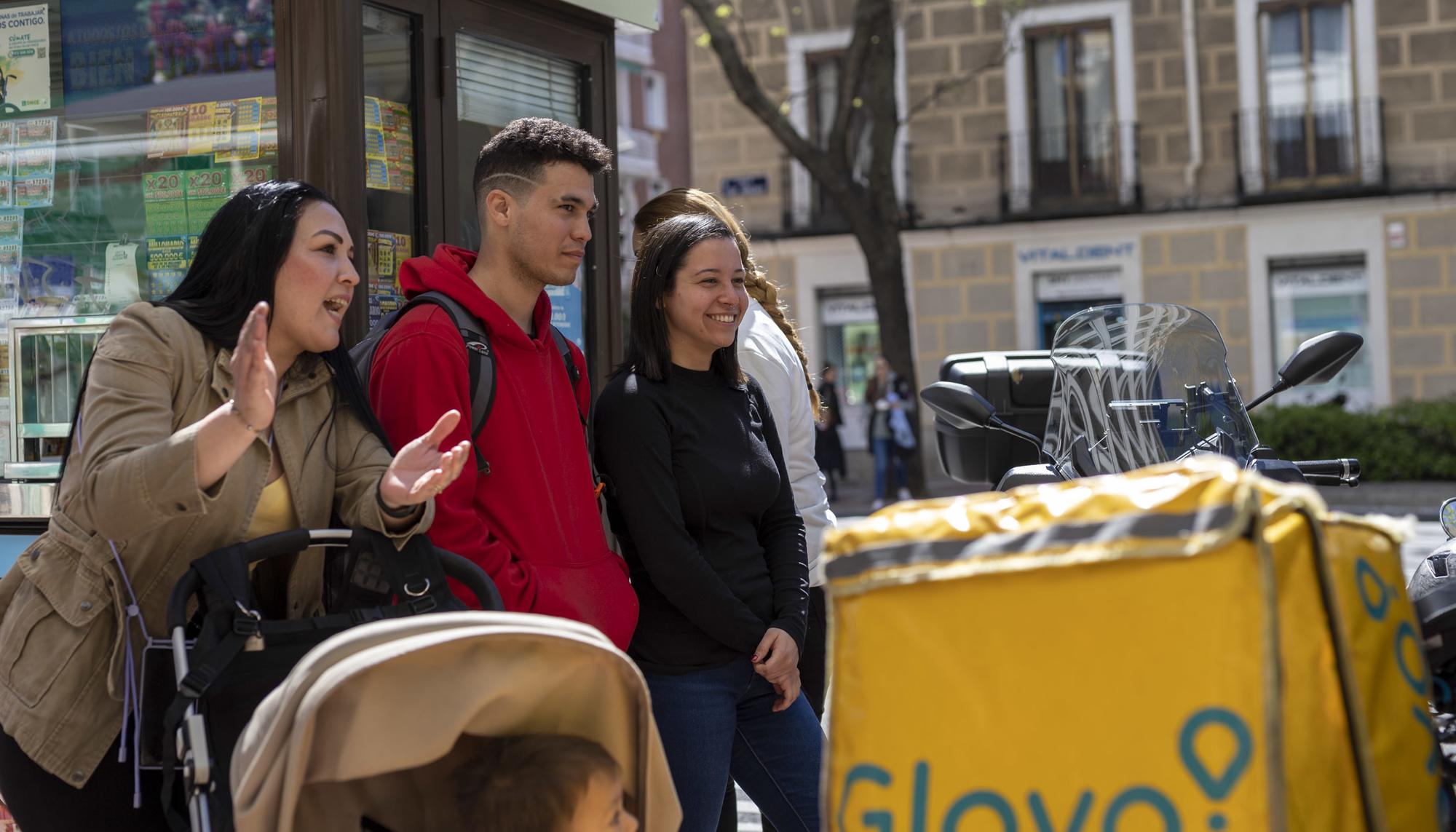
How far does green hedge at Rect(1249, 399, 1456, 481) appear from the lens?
1920 centimetres

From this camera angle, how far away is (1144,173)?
23.9m

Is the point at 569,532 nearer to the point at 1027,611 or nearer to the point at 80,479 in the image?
the point at 80,479

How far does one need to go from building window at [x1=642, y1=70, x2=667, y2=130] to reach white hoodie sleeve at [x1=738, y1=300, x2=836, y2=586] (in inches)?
1096

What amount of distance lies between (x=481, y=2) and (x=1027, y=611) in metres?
3.57

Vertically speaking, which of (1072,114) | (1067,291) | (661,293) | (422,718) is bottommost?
(422,718)

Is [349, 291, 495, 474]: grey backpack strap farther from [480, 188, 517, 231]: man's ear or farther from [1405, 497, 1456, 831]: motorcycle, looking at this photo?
[1405, 497, 1456, 831]: motorcycle

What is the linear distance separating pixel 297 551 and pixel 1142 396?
2.17 metres

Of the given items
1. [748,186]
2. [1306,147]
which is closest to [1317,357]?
[1306,147]

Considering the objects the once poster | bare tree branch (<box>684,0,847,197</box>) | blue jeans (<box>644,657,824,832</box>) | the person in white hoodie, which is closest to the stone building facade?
bare tree branch (<box>684,0,847,197</box>)

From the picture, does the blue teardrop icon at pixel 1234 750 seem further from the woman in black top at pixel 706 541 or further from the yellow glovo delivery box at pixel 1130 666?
the woman in black top at pixel 706 541

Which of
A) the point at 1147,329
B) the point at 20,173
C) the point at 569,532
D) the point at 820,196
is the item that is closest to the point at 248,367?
the point at 569,532

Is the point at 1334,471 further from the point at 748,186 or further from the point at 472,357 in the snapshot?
the point at 748,186

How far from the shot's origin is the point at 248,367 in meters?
2.45

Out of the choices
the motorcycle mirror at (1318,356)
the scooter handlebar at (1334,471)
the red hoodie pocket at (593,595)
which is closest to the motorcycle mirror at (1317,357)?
the motorcycle mirror at (1318,356)
